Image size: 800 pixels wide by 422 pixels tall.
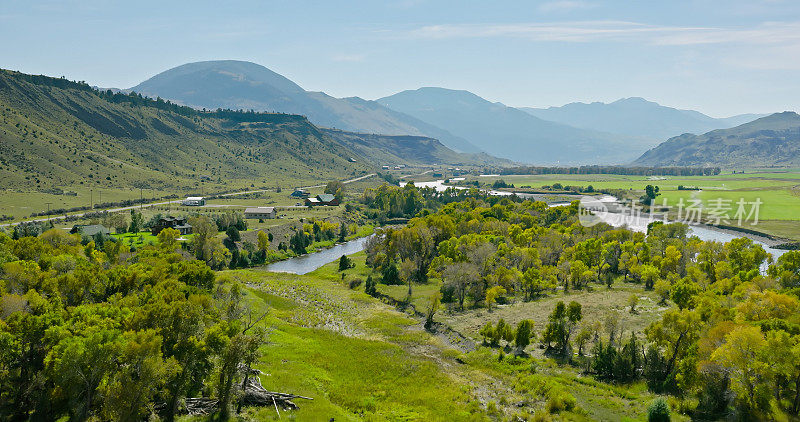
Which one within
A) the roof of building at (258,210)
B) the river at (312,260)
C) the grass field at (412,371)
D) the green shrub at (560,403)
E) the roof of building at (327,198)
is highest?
the roof of building at (327,198)

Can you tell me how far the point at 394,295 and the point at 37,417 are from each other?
176ft

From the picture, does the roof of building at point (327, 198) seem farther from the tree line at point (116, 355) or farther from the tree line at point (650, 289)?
the tree line at point (116, 355)

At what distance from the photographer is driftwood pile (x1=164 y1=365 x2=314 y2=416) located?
3234 cm

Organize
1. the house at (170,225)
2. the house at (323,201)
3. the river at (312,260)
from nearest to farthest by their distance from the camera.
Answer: the river at (312,260)
the house at (170,225)
the house at (323,201)

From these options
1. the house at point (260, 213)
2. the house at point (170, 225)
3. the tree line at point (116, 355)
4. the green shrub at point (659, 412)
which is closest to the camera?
the tree line at point (116, 355)

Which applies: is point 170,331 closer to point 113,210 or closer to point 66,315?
point 66,315

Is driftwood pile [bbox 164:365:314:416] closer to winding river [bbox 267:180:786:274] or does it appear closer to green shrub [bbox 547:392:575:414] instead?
green shrub [bbox 547:392:575:414]

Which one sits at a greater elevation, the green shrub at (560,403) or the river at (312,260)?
the green shrub at (560,403)

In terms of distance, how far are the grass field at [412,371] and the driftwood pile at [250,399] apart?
103 cm

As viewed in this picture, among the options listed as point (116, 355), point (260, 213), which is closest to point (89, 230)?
point (260, 213)

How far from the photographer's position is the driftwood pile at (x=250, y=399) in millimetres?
32344

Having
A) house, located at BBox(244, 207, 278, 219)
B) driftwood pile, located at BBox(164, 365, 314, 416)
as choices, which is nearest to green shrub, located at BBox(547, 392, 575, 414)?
driftwood pile, located at BBox(164, 365, 314, 416)

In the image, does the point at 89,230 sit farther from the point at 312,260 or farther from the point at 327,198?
the point at 327,198

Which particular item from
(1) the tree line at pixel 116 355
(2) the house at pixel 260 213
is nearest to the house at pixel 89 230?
(2) the house at pixel 260 213
